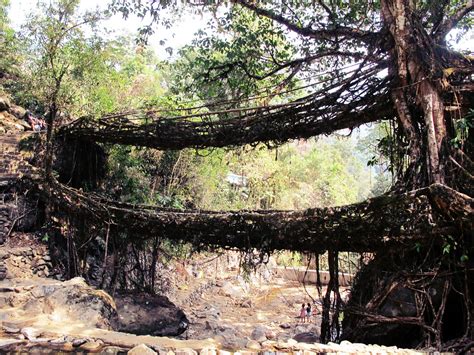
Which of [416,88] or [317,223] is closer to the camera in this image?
[317,223]

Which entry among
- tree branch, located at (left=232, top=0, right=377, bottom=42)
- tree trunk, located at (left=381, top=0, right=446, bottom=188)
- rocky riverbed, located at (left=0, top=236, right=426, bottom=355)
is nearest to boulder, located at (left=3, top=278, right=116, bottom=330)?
rocky riverbed, located at (left=0, top=236, right=426, bottom=355)

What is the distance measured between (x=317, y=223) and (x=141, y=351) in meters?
2.12

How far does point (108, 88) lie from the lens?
35.4ft

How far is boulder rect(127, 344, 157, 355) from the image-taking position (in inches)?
137

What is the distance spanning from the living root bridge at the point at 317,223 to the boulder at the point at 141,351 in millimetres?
1782

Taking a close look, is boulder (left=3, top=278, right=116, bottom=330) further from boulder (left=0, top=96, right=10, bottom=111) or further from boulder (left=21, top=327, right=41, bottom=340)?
boulder (left=0, top=96, right=10, bottom=111)

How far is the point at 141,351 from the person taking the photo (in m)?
3.50

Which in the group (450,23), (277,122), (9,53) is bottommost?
(277,122)

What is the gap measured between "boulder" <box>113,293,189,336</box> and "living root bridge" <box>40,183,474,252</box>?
5.35 ft

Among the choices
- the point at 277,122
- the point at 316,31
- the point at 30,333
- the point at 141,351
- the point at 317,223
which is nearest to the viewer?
the point at 141,351

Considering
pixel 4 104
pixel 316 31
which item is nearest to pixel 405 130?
pixel 316 31

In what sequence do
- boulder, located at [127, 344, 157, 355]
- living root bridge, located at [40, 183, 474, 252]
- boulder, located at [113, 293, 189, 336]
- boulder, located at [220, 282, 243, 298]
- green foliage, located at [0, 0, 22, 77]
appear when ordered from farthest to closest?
boulder, located at [220, 282, 243, 298] → green foliage, located at [0, 0, 22, 77] → boulder, located at [113, 293, 189, 336] → living root bridge, located at [40, 183, 474, 252] → boulder, located at [127, 344, 157, 355]

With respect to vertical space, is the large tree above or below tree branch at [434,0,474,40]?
below

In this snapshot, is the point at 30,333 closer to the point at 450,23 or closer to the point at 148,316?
the point at 148,316
